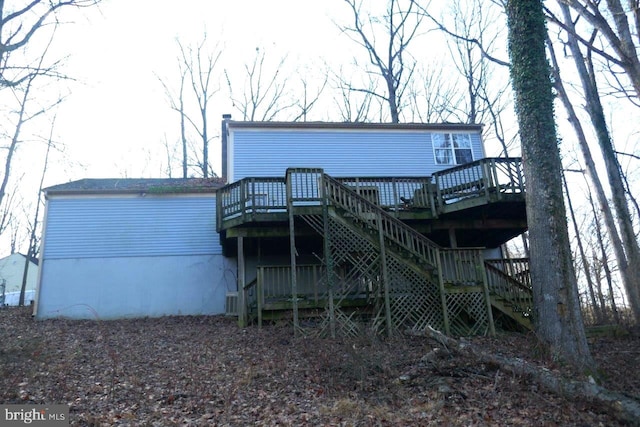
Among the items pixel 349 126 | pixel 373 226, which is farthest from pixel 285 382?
pixel 349 126

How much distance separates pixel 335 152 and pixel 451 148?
4768mm

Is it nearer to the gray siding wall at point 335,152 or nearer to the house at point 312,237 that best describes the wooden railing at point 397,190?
the house at point 312,237

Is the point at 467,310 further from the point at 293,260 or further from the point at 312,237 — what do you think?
the point at 312,237

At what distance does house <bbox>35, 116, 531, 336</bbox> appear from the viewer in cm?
1143

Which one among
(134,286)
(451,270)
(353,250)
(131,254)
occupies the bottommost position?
(451,270)

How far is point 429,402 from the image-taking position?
6328 mm

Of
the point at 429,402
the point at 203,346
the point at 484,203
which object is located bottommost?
the point at 429,402

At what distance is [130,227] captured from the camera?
50.8ft

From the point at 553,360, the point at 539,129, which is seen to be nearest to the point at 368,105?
the point at 539,129

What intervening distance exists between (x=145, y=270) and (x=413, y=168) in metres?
10.6

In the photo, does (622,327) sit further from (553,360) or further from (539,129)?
(539,129)
